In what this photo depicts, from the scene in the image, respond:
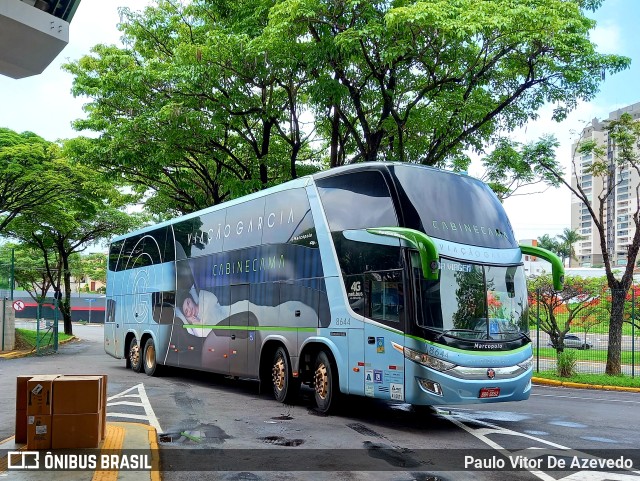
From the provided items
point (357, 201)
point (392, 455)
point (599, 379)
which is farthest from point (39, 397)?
point (599, 379)

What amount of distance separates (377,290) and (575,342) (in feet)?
48.8

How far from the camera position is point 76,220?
3781cm

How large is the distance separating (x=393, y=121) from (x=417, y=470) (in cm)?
1222

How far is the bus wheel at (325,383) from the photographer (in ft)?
37.9

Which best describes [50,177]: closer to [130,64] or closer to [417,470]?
[130,64]

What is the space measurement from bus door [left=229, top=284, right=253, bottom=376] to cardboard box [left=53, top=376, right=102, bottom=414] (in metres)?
6.99

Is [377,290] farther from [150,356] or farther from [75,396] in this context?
[150,356]

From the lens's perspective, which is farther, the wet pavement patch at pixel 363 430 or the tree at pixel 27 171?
the tree at pixel 27 171

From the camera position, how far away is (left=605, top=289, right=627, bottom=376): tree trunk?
20.3 meters

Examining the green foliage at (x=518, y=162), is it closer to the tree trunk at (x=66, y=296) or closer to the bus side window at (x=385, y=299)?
the bus side window at (x=385, y=299)

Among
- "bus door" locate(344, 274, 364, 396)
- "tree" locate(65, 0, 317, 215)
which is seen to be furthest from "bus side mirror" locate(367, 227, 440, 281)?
"tree" locate(65, 0, 317, 215)

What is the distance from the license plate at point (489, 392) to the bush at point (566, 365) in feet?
38.5

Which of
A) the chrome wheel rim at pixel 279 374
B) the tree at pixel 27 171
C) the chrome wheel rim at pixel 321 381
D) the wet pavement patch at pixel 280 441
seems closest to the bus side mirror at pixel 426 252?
the wet pavement patch at pixel 280 441

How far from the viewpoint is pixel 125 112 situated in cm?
2245
